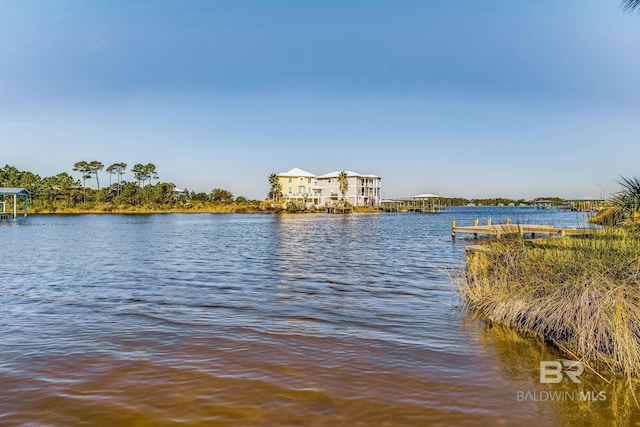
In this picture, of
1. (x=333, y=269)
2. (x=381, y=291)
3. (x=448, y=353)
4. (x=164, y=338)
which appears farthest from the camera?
(x=333, y=269)

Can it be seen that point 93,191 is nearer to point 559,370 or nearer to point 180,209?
point 180,209

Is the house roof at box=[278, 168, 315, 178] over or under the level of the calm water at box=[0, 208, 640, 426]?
over

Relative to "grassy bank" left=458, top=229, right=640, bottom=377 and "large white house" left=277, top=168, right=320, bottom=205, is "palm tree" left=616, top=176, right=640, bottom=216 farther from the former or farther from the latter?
"large white house" left=277, top=168, right=320, bottom=205

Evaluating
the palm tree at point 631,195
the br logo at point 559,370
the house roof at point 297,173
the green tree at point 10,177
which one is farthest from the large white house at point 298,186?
the br logo at point 559,370

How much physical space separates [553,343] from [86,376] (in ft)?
22.9

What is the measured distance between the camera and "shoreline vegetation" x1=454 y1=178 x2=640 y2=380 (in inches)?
230

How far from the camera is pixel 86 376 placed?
597 centimetres

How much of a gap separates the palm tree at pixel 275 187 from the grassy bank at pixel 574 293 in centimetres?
10150

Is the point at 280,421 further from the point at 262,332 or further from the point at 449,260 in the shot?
the point at 449,260

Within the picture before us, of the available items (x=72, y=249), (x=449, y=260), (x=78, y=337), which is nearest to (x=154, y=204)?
(x=72, y=249)

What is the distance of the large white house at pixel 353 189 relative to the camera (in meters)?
115

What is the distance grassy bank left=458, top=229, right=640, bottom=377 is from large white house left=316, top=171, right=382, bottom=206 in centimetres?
10368

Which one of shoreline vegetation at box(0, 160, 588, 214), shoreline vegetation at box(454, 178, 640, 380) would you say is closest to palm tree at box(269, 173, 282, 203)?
shoreline vegetation at box(0, 160, 588, 214)

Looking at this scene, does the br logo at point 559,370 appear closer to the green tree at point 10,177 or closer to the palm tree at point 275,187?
the palm tree at point 275,187
